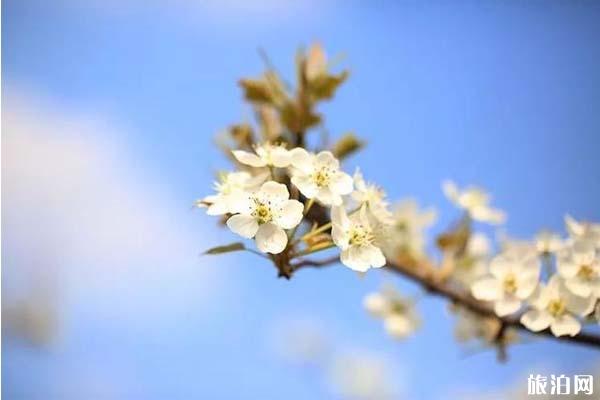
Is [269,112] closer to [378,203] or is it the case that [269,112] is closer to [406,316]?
[378,203]

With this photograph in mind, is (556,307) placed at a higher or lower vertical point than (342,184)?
lower

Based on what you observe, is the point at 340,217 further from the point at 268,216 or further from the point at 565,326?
the point at 565,326

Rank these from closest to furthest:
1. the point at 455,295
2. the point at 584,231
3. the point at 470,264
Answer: the point at 584,231 → the point at 455,295 → the point at 470,264

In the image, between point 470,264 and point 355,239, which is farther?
point 470,264

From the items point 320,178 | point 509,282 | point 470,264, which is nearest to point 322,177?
point 320,178

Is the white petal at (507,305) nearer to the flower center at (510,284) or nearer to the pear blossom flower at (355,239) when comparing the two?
the flower center at (510,284)

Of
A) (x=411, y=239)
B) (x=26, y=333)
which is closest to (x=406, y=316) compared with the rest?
(x=411, y=239)
